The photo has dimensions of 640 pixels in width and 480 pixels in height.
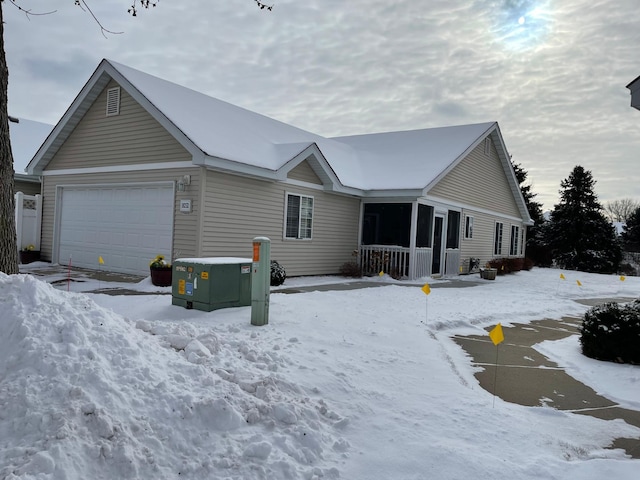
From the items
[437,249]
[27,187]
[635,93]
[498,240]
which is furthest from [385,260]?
[27,187]

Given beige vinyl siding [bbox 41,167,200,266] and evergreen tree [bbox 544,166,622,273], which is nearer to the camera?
beige vinyl siding [bbox 41,167,200,266]

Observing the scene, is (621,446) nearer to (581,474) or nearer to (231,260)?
(581,474)

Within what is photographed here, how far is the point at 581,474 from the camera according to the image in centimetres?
324

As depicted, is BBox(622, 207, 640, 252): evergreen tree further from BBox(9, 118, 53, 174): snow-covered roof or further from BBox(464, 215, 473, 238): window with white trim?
BBox(9, 118, 53, 174): snow-covered roof

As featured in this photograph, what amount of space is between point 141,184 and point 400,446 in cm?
1105

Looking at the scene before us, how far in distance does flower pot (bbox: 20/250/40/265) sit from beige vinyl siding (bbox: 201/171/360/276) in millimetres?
6783

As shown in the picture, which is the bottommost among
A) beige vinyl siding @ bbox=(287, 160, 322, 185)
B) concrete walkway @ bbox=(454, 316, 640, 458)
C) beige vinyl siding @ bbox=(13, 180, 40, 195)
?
concrete walkway @ bbox=(454, 316, 640, 458)

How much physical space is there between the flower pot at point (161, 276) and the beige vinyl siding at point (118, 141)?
2.89 metres

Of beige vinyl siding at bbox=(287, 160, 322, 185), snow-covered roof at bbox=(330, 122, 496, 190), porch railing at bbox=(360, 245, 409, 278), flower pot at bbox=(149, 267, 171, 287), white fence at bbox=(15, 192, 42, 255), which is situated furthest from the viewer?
snow-covered roof at bbox=(330, 122, 496, 190)

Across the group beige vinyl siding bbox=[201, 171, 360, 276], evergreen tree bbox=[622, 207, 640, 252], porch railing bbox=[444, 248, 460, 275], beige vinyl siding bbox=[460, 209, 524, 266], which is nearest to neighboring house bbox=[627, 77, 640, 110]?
beige vinyl siding bbox=[201, 171, 360, 276]

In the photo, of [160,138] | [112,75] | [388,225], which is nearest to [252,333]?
[160,138]

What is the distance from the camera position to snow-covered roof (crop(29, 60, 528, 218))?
11852mm

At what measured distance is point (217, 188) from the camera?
11773 mm

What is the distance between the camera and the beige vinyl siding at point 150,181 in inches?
453
